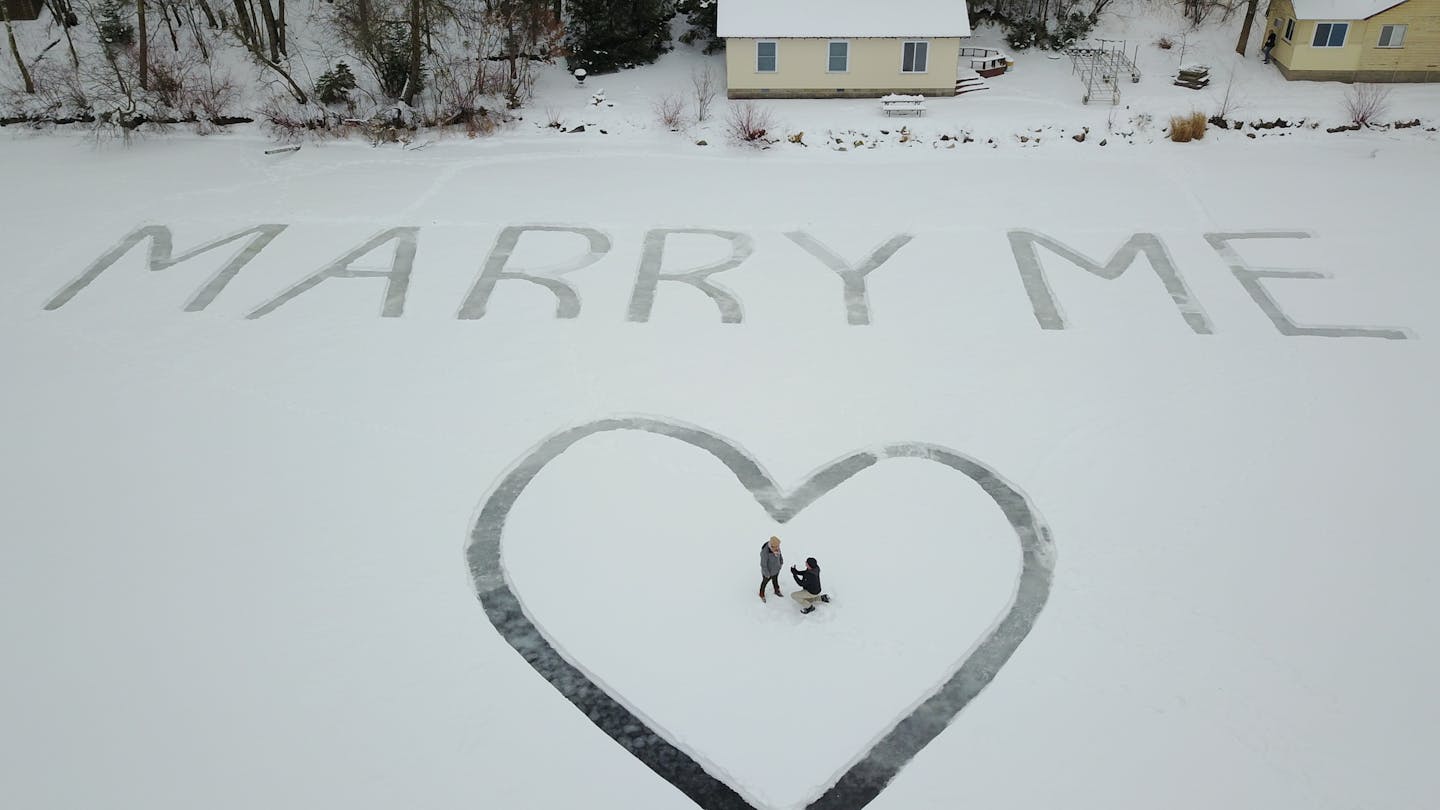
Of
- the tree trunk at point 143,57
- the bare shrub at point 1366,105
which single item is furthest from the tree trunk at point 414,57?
the bare shrub at point 1366,105

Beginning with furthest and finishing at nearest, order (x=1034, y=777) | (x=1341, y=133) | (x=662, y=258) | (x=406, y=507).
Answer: (x=1341, y=133) < (x=662, y=258) < (x=406, y=507) < (x=1034, y=777)

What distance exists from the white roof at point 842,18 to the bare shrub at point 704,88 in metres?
1.73

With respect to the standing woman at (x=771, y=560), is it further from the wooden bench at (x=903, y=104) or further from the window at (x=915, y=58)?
the window at (x=915, y=58)

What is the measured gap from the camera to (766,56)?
2944 cm

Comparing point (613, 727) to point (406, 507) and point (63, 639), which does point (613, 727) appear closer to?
point (406, 507)

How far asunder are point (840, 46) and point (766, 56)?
2.15 meters

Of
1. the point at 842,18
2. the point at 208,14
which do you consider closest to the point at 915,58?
the point at 842,18

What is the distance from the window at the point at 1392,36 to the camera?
28906 mm

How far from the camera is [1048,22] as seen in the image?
33469mm

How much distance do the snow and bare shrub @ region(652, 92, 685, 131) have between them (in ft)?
58.7

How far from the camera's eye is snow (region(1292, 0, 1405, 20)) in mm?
28328

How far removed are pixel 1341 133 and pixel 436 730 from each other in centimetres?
2725

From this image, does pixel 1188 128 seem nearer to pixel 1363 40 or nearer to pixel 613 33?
pixel 1363 40

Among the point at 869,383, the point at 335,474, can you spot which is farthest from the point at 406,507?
the point at 869,383
